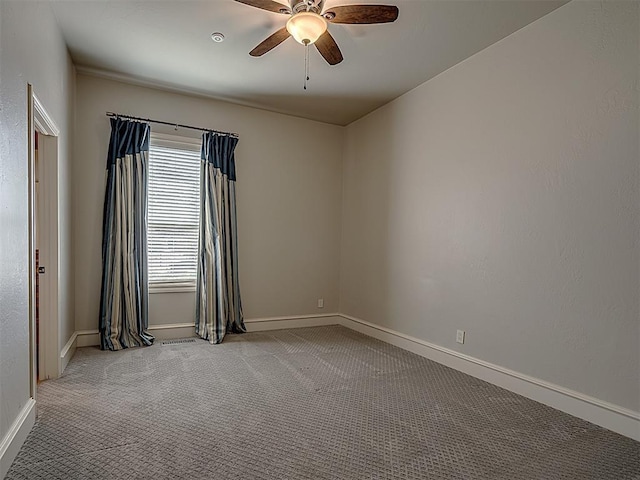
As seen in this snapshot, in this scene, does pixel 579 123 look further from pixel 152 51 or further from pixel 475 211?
pixel 152 51

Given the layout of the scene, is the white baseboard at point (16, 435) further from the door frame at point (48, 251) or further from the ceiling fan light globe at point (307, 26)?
the ceiling fan light globe at point (307, 26)

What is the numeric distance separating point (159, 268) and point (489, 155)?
363 cm

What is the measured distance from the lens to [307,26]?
247 cm

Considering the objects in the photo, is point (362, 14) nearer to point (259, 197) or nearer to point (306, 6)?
point (306, 6)

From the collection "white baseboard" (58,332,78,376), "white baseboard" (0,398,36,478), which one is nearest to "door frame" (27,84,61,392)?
"white baseboard" (58,332,78,376)

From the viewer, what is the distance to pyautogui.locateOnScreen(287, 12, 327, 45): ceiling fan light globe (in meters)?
2.44

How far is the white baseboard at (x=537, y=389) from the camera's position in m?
2.32

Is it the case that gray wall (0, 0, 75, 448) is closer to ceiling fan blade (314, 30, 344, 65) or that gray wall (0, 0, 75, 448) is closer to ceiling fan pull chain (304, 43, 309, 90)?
ceiling fan blade (314, 30, 344, 65)

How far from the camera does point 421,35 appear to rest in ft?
10.0

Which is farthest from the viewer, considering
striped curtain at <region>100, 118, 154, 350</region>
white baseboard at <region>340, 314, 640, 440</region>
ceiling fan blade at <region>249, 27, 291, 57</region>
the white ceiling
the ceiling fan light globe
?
striped curtain at <region>100, 118, 154, 350</region>

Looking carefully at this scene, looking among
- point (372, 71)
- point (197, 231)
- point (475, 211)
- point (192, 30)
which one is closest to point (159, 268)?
point (197, 231)

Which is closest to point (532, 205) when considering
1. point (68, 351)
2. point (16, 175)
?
point (16, 175)

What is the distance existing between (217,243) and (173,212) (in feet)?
2.06

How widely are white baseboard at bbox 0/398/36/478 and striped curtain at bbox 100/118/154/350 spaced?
1690 millimetres
